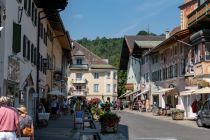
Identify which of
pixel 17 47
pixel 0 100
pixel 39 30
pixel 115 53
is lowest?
pixel 0 100

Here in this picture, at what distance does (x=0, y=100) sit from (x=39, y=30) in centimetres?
2170

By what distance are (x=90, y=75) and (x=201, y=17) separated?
7189 cm

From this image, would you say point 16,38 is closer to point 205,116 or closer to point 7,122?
point 7,122

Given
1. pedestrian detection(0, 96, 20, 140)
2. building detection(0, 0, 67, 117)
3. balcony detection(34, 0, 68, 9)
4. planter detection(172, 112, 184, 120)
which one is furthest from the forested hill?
pedestrian detection(0, 96, 20, 140)

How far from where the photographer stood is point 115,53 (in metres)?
162

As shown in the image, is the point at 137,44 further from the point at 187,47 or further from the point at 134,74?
the point at 187,47

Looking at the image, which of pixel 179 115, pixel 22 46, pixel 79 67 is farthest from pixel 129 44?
pixel 22 46

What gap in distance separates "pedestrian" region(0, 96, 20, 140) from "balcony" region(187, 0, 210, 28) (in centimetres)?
2594

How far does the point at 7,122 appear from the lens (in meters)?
9.96

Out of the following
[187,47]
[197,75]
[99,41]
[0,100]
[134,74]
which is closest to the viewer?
[0,100]

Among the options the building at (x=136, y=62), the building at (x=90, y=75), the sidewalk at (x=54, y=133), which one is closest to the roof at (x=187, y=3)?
the building at (x=136, y=62)

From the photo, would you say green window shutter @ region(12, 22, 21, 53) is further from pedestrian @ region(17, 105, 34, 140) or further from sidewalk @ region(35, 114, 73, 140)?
pedestrian @ region(17, 105, 34, 140)

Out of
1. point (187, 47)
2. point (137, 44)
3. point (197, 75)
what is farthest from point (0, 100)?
point (137, 44)

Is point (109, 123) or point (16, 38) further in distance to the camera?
point (16, 38)
